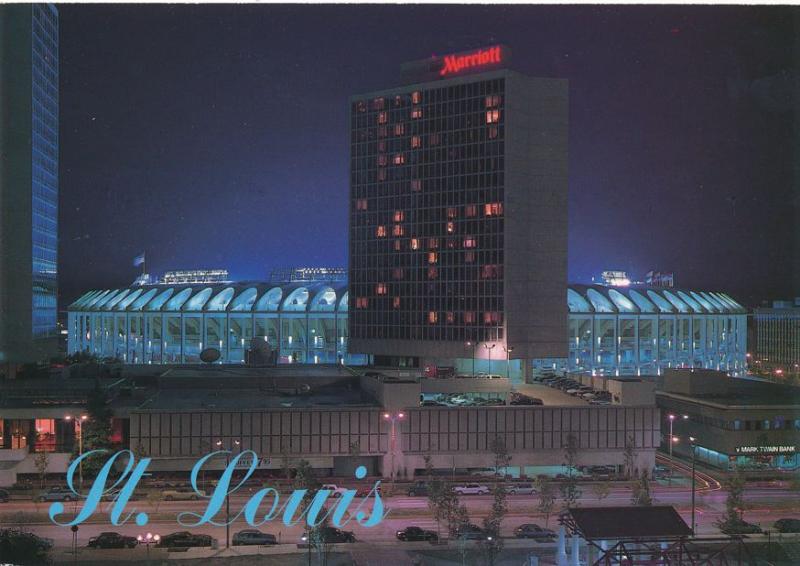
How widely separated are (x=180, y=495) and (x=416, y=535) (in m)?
14.1

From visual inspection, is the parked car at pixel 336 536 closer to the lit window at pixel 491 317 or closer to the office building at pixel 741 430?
the office building at pixel 741 430

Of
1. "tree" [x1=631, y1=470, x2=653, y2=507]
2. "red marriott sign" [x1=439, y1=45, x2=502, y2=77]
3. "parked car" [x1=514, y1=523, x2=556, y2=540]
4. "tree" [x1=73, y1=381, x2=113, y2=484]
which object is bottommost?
"parked car" [x1=514, y1=523, x2=556, y2=540]

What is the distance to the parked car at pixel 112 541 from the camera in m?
30.5

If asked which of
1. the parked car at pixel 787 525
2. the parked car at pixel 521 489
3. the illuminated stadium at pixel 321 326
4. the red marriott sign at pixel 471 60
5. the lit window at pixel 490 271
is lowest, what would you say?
the parked car at pixel 521 489

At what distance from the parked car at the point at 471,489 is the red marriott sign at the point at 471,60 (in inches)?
1713

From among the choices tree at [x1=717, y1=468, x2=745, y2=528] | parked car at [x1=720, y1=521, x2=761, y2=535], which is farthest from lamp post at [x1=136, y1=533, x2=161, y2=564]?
tree at [x1=717, y1=468, x2=745, y2=528]

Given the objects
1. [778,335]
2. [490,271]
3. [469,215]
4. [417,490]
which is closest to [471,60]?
[469,215]

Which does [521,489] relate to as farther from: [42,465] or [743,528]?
[42,465]

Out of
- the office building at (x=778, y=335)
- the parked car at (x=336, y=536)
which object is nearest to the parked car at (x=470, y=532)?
the parked car at (x=336, y=536)

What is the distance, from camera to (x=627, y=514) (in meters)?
22.7

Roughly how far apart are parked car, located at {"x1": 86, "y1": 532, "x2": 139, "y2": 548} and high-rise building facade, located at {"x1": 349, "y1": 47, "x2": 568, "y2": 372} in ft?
139

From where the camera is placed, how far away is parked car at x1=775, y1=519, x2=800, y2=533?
33.1 metres

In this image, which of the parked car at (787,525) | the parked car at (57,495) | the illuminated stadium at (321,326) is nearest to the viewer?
the parked car at (787,525)

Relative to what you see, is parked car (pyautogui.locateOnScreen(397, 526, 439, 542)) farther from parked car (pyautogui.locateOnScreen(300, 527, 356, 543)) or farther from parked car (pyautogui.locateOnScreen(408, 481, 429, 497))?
parked car (pyautogui.locateOnScreen(408, 481, 429, 497))
